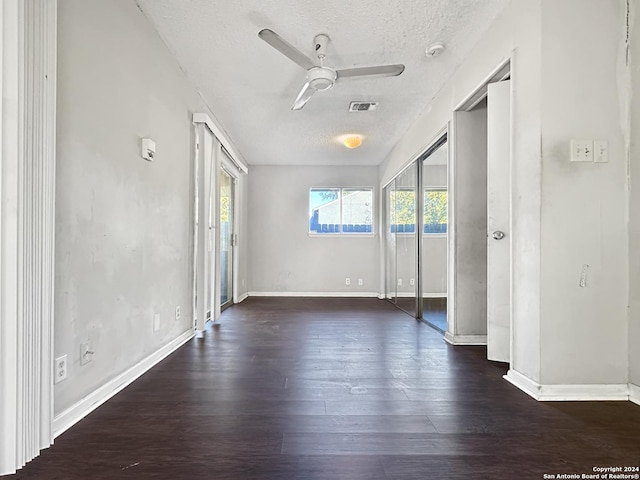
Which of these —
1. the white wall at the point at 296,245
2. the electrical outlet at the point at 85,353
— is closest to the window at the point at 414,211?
the white wall at the point at 296,245

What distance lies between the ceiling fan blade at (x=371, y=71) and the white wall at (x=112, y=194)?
144 cm

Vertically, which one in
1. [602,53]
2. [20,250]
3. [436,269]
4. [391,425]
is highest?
[602,53]

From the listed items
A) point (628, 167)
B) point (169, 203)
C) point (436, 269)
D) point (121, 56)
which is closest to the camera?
point (628, 167)

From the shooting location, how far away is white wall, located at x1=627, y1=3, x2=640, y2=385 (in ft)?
6.12

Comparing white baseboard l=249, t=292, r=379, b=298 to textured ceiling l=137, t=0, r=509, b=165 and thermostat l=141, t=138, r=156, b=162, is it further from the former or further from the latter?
thermostat l=141, t=138, r=156, b=162

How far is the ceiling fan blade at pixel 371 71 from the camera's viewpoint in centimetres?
264

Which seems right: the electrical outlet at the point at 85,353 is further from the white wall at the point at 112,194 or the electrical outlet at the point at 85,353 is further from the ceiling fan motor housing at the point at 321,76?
the ceiling fan motor housing at the point at 321,76

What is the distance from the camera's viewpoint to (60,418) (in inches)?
60.9

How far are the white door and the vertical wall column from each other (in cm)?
271

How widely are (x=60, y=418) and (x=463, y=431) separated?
1.83 m

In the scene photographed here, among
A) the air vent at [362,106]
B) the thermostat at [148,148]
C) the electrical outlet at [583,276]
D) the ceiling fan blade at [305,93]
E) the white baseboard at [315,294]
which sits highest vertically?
the air vent at [362,106]

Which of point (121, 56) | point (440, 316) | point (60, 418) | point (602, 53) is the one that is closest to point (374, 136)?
point (440, 316)

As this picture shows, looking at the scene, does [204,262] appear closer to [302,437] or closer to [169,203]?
[169,203]

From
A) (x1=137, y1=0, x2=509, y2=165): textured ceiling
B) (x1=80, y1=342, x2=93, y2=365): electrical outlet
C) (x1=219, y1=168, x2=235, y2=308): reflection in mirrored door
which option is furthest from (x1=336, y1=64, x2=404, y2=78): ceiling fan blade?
(x1=219, y1=168, x2=235, y2=308): reflection in mirrored door
